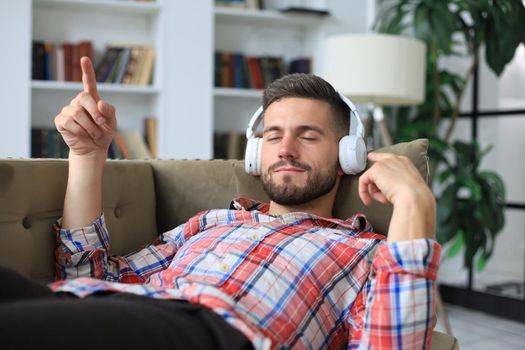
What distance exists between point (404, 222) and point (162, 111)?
2.53 m

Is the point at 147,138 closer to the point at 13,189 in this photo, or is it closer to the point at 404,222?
the point at 13,189

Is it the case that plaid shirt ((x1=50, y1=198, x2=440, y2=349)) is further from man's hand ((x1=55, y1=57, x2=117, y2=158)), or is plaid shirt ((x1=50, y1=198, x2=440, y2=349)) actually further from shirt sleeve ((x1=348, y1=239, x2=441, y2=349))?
man's hand ((x1=55, y1=57, x2=117, y2=158))

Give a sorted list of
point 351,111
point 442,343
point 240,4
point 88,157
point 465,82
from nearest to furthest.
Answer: point 442,343 < point 88,157 < point 351,111 < point 465,82 < point 240,4

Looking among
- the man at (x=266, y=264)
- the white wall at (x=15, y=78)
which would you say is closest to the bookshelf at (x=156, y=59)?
the white wall at (x=15, y=78)

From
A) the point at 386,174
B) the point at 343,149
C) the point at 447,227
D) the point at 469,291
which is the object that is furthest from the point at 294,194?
Result: the point at 469,291

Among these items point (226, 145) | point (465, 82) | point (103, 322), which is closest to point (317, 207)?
point (103, 322)

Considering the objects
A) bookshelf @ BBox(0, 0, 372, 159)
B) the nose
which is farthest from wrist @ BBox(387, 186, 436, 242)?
bookshelf @ BBox(0, 0, 372, 159)

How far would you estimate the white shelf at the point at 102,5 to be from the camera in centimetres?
341

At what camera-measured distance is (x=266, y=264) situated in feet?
4.30

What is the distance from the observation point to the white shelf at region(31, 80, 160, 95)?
10.9ft

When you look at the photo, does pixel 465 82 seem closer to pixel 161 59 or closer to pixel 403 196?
pixel 161 59

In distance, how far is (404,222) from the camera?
1.15 m

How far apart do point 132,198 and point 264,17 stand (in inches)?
93.5

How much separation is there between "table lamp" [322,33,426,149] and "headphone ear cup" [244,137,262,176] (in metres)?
1.30
